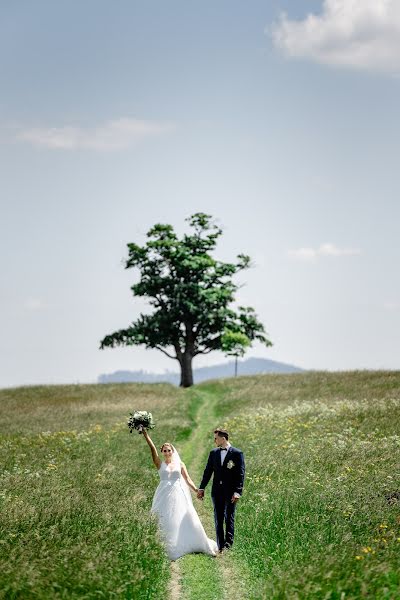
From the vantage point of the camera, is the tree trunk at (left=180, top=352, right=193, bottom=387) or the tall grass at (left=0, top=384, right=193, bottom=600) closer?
the tall grass at (left=0, top=384, right=193, bottom=600)

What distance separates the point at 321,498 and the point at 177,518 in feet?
12.0

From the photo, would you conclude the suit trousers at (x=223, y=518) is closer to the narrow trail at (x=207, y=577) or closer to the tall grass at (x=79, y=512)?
the narrow trail at (x=207, y=577)

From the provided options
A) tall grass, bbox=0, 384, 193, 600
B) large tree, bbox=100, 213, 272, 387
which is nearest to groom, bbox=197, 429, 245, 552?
tall grass, bbox=0, 384, 193, 600

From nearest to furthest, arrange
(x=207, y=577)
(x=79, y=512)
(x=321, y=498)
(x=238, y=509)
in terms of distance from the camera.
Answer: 1. (x=207, y=577)
2. (x=79, y=512)
3. (x=321, y=498)
4. (x=238, y=509)

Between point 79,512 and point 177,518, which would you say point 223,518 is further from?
point 79,512

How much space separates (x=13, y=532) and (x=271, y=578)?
4453mm

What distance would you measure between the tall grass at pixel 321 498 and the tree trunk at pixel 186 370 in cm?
2314

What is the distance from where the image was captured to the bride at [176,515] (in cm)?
1382

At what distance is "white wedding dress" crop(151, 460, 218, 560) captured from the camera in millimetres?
13812

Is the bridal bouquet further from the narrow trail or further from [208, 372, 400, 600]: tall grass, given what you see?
[208, 372, 400, 600]: tall grass

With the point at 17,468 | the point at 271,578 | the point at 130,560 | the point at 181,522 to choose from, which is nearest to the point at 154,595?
the point at 130,560

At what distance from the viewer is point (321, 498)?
15891 millimetres

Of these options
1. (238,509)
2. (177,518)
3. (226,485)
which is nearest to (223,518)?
(226,485)

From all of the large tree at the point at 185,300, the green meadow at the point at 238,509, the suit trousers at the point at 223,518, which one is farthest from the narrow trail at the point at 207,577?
the large tree at the point at 185,300
